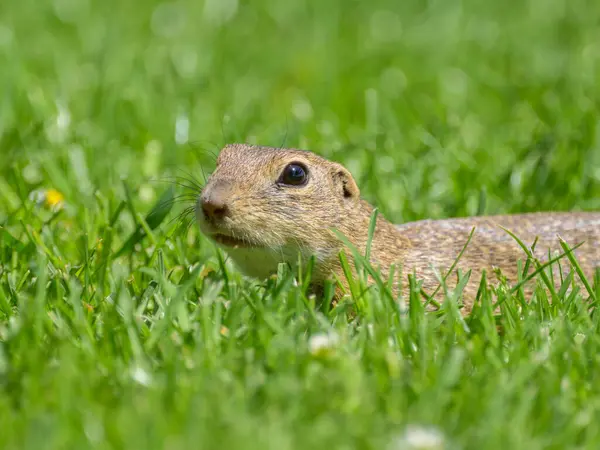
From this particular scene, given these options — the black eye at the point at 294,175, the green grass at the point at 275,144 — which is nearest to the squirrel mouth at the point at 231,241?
the green grass at the point at 275,144

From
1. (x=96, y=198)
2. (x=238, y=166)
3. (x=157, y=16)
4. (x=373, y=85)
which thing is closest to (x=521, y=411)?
(x=238, y=166)

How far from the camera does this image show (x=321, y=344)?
2988 mm

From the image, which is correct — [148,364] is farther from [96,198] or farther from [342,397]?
[96,198]

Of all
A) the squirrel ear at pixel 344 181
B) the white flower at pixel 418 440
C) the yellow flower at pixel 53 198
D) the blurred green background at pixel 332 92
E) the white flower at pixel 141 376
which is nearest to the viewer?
the white flower at pixel 418 440

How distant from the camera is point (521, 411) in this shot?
2674 mm

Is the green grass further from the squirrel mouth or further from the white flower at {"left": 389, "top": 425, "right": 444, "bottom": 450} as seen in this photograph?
the squirrel mouth

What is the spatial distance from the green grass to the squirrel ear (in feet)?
1.65

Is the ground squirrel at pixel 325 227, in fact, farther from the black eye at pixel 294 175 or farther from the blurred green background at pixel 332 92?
the blurred green background at pixel 332 92

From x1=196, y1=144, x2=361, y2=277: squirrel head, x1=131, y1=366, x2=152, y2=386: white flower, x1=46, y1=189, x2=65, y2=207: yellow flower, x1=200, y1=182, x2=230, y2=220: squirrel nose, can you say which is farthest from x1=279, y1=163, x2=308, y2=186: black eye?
x1=46, y1=189, x2=65, y2=207: yellow flower

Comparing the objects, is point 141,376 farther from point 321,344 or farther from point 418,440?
point 418,440

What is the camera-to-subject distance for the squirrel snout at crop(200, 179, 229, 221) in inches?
140

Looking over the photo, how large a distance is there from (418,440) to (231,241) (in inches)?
53.7

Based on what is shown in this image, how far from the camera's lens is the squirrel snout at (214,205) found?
3545 millimetres

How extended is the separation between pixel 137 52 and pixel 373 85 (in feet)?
5.39
